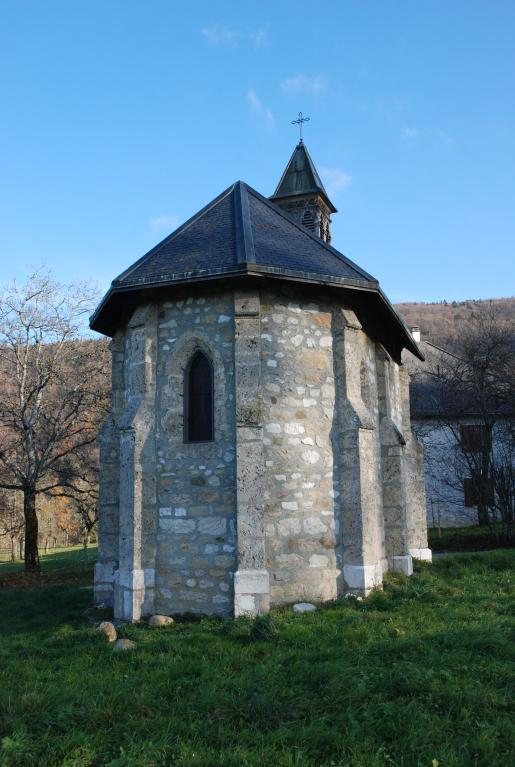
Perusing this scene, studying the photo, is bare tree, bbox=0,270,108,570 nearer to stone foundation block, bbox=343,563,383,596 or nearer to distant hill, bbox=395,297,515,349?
stone foundation block, bbox=343,563,383,596

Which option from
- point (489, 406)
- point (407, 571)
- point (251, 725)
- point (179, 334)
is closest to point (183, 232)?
point (179, 334)

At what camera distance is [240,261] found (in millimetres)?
9438

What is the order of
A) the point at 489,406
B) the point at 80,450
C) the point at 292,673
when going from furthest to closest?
the point at 489,406 → the point at 80,450 → the point at 292,673

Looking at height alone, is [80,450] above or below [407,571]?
above

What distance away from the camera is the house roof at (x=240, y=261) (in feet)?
31.5

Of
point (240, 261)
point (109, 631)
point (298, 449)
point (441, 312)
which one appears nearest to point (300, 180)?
point (240, 261)

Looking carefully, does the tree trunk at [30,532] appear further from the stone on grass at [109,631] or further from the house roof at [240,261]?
the stone on grass at [109,631]

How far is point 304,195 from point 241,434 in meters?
14.3

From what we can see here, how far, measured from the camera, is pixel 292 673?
5852mm

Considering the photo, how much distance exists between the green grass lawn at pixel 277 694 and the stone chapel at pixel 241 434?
3.61ft

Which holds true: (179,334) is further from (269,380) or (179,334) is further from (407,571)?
(407,571)

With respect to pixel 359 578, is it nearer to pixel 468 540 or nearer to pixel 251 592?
pixel 251 592

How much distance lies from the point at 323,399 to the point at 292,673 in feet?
16.3

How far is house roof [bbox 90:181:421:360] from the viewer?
959cm
